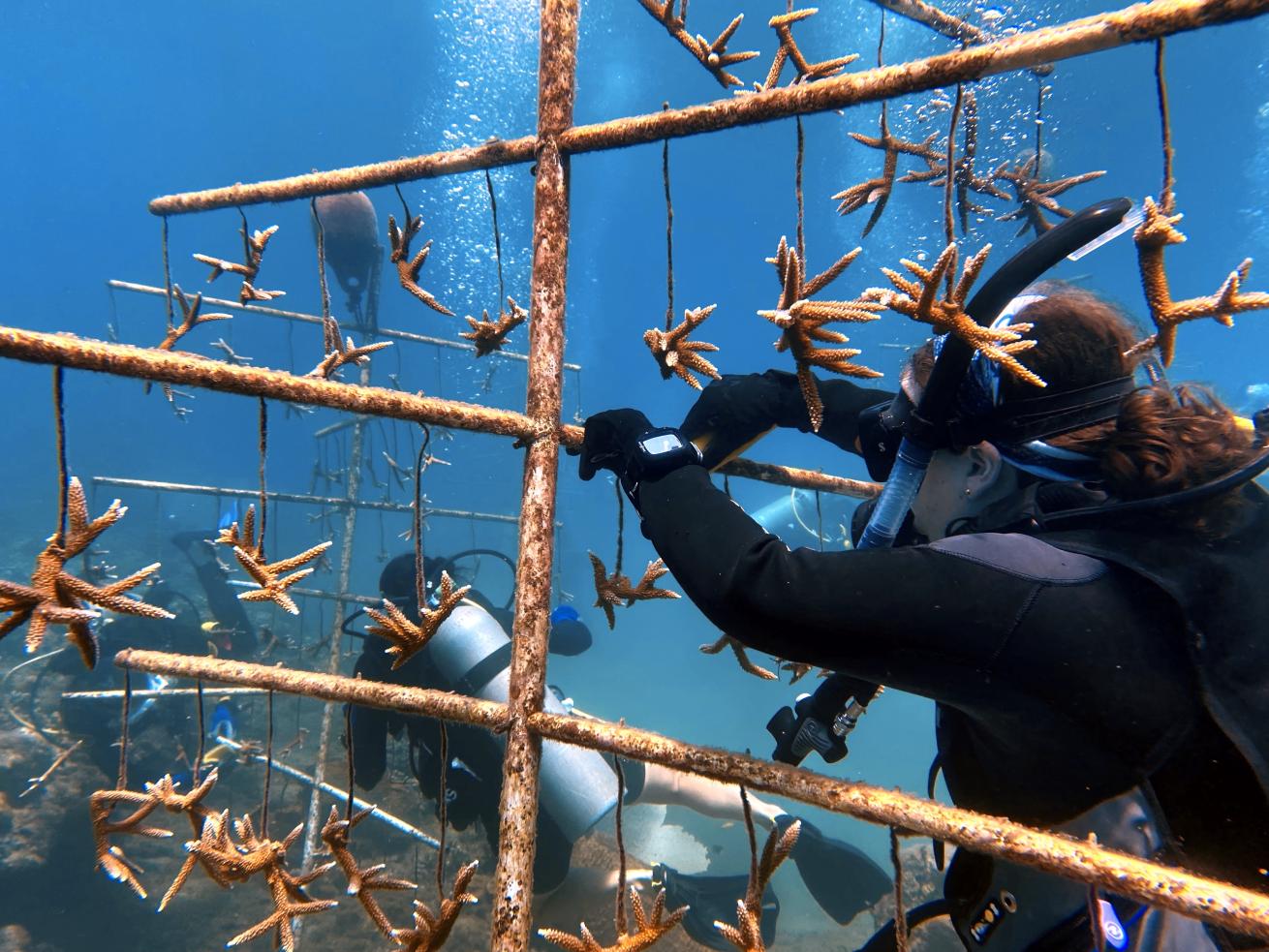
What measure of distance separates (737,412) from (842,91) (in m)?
1.35

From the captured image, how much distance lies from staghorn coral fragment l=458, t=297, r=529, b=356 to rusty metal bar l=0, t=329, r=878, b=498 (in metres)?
0.61

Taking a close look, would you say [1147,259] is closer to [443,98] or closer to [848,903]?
[848,903]

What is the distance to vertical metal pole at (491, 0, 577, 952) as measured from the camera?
2186 mm

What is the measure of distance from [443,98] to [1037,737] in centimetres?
7890

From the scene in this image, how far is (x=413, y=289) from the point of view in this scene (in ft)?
9.52

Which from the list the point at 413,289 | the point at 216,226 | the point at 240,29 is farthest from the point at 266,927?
the point at 216,226

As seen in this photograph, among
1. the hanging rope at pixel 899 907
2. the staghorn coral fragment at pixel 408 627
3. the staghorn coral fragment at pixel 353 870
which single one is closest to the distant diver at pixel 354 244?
the staghorn coral fragment at pixel 408 627

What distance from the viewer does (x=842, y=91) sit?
1996 millimetres

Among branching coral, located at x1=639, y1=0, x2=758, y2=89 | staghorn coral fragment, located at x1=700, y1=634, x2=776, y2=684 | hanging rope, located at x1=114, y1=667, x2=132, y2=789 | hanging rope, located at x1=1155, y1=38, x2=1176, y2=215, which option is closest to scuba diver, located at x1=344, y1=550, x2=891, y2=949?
staghorn coral fragment, located at x1=700, y1=634, x2=776, y2=684

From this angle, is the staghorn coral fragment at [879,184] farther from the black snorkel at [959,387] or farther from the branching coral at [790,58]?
the black snorkel at [959,387]

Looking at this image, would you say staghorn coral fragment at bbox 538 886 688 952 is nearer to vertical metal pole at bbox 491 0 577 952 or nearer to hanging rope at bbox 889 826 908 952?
vertical metal pole at bbox 491 0 577 952

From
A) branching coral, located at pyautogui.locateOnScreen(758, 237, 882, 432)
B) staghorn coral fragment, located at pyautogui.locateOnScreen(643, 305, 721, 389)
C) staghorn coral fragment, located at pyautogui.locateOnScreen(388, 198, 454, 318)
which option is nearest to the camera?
branching coral, located at pyautogui.locateOnScreen(758, 237, 882, 432)

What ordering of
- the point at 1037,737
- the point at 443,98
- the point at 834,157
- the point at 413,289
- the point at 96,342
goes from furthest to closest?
1. the point at 443,98
2. the point at 834,157
3. the point at 413,289
4. the point at 96,342
5. the point at 1037,737

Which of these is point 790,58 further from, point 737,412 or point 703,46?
point 737,412
